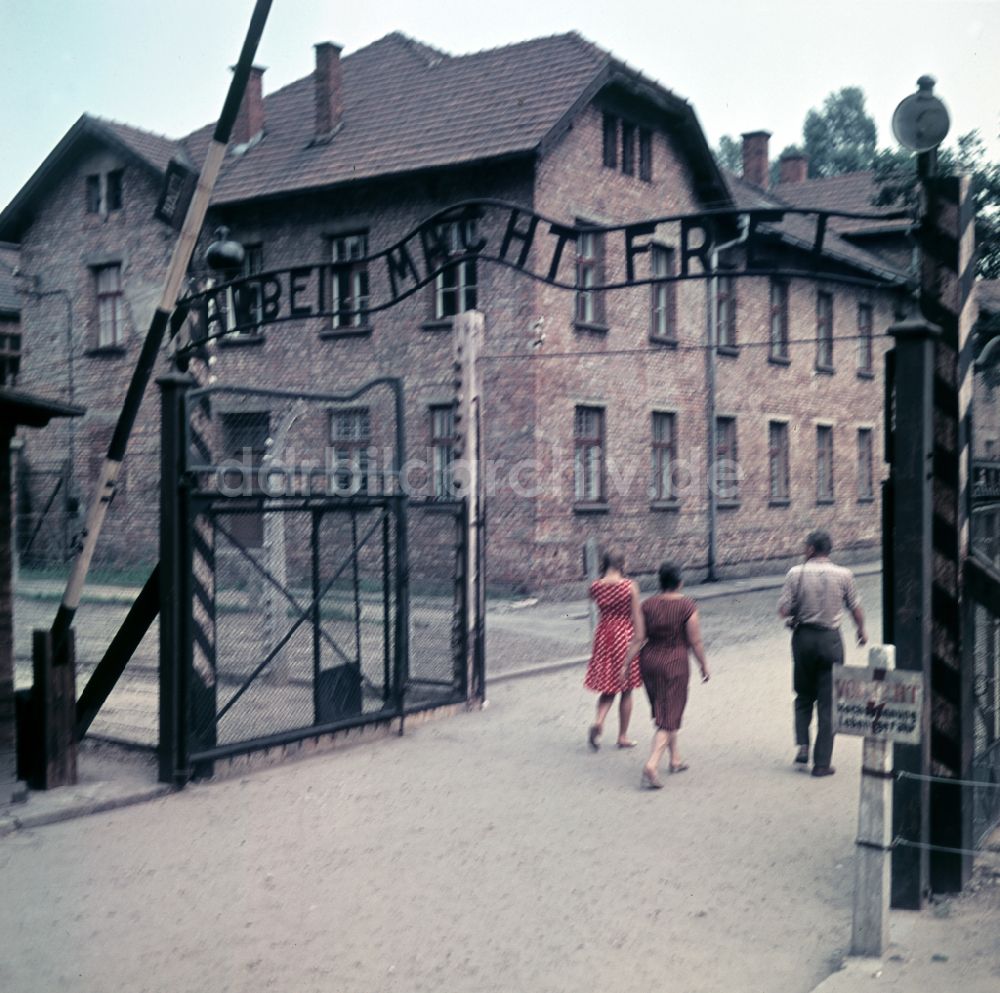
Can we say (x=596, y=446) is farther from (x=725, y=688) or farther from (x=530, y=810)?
(x=530, y=810)

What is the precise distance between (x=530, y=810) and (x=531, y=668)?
6.38m

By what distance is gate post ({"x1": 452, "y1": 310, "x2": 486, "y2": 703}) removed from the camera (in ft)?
37.8

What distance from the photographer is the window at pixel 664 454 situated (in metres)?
25.7

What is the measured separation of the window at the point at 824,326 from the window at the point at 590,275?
10.2 m

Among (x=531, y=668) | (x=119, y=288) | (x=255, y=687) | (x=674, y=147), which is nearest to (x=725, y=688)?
(x=531, y=668)

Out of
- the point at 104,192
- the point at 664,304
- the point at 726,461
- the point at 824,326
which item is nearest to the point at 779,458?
the point at 726,461

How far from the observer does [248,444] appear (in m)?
26.1

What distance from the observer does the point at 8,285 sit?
35781 mm

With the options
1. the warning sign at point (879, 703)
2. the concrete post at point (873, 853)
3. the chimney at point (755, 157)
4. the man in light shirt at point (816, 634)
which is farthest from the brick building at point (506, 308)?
the concrete post at point (873, 853)

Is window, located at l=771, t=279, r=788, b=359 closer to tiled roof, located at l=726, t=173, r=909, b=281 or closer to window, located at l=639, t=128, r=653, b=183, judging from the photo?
tiled roof, located at l=726, t=173, r=909, b=281

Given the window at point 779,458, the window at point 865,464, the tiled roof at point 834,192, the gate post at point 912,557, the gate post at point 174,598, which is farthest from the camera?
the tiled roof at point 834,192

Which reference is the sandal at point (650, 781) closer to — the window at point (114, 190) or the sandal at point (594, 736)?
the sandal at point (594, 736)

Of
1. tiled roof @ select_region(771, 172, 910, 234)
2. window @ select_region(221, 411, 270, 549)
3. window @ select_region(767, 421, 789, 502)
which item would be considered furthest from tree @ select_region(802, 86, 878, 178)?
window @ select_region(221, 411, 270, 549)

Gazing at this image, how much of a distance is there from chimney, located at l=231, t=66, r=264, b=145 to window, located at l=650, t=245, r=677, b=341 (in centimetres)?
938
